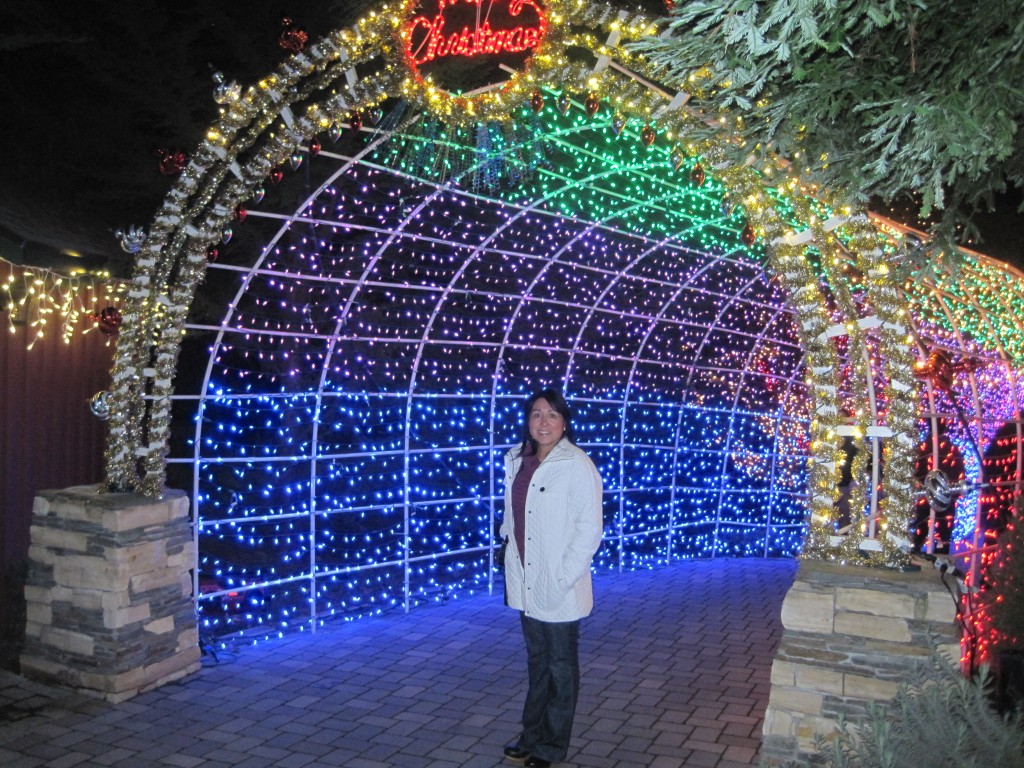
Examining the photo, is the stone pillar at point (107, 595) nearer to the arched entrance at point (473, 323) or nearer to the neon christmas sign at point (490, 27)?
the arched entrance at point (473, 323)

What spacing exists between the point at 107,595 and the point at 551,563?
293cm

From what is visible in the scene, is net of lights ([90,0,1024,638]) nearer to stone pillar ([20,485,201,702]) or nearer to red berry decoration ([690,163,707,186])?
red berry decoration ([690,163,707,186])

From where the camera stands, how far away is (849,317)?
5.12m

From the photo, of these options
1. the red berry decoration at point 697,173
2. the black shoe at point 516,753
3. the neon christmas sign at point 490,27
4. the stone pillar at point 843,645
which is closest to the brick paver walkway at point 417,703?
the black shoe at point 516,753

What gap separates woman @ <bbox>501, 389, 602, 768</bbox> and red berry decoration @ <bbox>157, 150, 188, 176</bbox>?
2780 millimetres

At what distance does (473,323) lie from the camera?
1197cm

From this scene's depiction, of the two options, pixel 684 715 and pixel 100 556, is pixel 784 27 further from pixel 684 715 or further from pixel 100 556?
pixel 100 556

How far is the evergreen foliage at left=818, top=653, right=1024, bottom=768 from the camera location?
3041 millimetres

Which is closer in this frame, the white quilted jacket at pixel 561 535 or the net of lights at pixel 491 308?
the white quilted jacket at pixel 561 535

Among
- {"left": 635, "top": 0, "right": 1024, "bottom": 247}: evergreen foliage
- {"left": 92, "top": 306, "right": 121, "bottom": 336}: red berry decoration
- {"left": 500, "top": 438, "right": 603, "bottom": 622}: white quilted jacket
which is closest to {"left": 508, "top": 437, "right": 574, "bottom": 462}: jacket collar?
{"left": 500, "top": 438, "right": 603, "bottom": 622}: white quilted jacket

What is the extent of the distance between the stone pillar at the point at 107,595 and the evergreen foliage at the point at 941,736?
4.43 m

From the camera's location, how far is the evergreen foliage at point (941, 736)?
9.98 feet

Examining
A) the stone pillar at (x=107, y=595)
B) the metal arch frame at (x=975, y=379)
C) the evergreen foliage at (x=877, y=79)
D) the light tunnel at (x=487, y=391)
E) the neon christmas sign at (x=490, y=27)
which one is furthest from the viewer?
the light tunnel at (x=487, y=391)

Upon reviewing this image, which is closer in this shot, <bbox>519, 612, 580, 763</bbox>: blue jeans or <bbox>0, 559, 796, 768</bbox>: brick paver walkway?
<bbox>519, 612, 580, 763</bbox>: blue jeans
